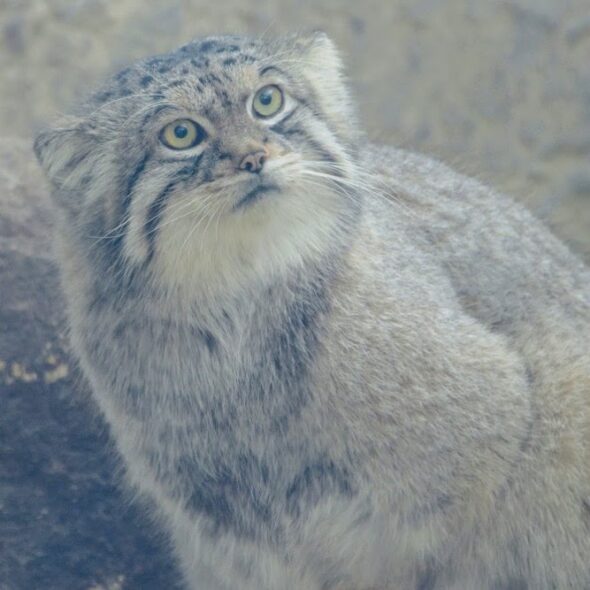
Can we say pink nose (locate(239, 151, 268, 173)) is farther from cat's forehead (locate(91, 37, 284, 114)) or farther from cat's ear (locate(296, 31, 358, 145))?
cat's ear (locate(296, 31, 358, 145))

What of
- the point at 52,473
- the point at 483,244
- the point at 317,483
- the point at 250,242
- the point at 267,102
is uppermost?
the point at 267,102

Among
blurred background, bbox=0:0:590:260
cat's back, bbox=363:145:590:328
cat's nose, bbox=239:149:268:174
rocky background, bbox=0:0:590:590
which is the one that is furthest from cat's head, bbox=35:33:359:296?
blurred background, bbox=0:0:590:260

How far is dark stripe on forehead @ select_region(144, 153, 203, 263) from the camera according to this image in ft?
10.5

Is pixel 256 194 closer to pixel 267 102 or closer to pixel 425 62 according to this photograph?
pixel 267 102

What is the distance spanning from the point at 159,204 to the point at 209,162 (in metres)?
0.21

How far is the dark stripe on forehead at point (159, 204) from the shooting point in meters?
3.21

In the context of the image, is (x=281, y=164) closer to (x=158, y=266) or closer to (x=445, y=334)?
(x=158, y=266)

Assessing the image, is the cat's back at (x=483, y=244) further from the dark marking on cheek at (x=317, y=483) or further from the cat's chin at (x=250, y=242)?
the dark marking on cheek at (x=317, y=483)

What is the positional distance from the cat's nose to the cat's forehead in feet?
0.77

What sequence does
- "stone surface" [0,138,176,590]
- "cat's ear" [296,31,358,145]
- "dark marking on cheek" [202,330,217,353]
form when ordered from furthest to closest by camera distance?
"stone surface" [0,138,176,590]
"cat's ear" [296,31,358,145]
"dark marking on cheek" [202,330,217,353]

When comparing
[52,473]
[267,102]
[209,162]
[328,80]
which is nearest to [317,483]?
[209,162]

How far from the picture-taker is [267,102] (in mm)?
3350

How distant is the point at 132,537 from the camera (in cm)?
454

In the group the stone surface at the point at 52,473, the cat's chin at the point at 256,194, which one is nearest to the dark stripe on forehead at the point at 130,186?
the cat's chin at the point at 256,194
